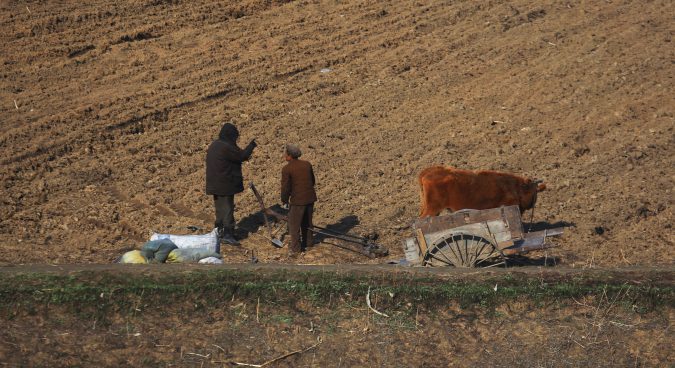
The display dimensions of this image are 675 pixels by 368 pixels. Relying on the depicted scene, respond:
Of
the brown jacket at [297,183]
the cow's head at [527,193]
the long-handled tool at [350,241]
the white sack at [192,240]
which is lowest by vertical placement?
the long-handled tool at [350,241]

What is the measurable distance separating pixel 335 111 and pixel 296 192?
4.75 meters

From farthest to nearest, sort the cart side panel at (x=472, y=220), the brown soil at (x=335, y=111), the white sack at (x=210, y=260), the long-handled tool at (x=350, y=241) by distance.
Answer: the brown soil at (x=335, y=111)
the long-handled tool at (x=350, y=241)
the white sack at (x=210, y=260)
the cart side panel at (x=472, y=220)

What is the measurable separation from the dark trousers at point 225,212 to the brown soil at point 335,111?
0.36 m

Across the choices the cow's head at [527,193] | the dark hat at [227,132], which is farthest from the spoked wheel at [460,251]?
the dark hat at [227,132]

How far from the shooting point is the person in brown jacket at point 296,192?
12.1m

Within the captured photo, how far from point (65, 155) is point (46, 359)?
634 centimetres

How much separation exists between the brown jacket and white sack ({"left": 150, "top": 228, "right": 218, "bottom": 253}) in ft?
3.58

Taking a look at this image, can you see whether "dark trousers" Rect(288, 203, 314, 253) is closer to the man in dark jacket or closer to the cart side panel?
the man in dark jacket

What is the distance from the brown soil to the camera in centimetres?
1309

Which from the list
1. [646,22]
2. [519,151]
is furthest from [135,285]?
[646,22]

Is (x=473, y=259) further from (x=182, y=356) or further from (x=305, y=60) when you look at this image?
(x=305, y=60)

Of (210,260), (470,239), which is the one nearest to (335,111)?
(210,260)

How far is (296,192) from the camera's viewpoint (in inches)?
476

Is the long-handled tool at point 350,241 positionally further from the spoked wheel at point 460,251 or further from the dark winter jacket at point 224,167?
the spoked wheel at point 460,251
